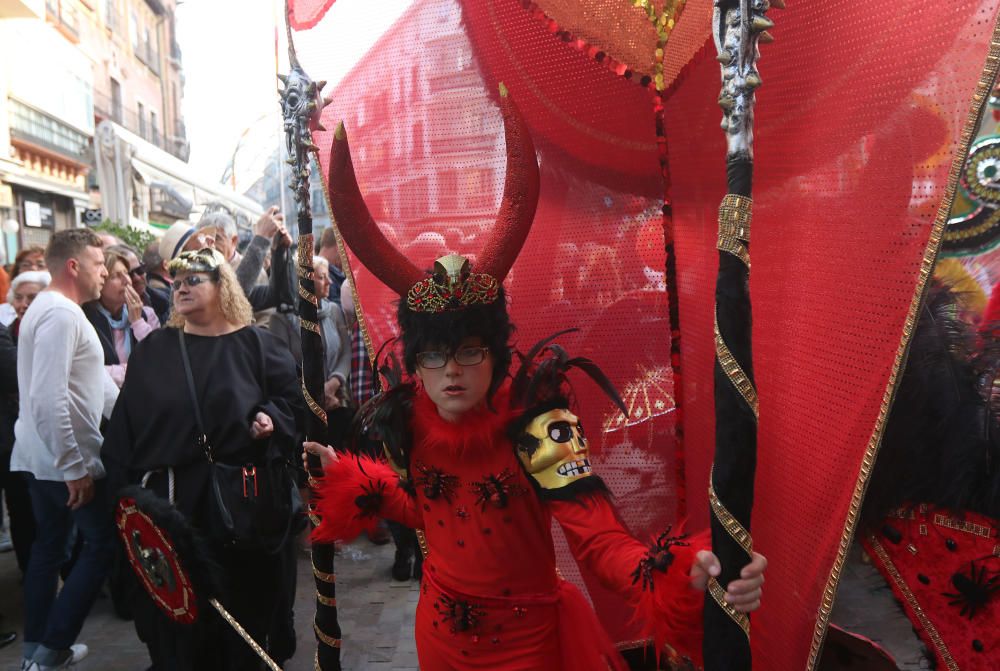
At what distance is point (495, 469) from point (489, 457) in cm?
3

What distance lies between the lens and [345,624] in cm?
386

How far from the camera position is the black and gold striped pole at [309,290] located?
7.02 ft

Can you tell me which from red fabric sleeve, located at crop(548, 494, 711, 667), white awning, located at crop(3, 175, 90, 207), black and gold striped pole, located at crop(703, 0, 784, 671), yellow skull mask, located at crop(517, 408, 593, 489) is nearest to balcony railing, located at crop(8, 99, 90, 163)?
white awning, located at crop(3, 175, 90, 207)

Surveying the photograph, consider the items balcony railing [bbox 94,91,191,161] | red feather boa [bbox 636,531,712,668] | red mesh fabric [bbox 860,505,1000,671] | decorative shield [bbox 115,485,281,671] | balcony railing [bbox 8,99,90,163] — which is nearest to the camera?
red feather boa [bbox 636,531,712,668]

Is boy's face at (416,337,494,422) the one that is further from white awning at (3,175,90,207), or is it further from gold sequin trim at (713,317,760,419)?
white awning at (3,175,90,207)

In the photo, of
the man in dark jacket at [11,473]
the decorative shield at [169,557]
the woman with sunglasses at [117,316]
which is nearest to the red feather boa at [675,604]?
the decorative shield at [169,557]

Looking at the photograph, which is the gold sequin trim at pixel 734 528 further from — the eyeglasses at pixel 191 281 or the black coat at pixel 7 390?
the black coat at pixel 7 390

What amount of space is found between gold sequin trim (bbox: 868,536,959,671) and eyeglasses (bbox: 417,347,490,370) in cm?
127

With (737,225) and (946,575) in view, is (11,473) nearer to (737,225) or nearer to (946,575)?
(737,225)

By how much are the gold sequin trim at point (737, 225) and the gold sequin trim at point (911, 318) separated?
368mm

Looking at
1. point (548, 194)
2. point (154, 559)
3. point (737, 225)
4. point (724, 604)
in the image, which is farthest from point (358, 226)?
point (154, 559)

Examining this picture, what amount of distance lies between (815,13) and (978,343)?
984 millimetres

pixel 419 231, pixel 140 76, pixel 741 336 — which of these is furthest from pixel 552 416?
pixel 140 76

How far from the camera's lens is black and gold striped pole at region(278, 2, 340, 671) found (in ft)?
7.02
